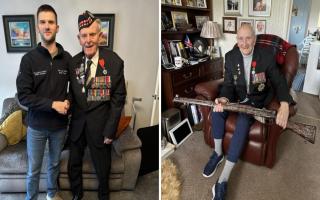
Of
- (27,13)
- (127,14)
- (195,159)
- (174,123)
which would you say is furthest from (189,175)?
(27,13)

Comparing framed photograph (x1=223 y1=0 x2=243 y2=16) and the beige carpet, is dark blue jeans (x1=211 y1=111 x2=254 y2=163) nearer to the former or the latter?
the beige carpet

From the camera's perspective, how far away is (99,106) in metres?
1.24

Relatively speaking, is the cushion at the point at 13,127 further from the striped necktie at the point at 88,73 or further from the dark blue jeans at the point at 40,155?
the striped necktie at the point at 88,73

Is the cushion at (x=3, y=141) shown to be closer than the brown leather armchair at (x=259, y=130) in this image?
No

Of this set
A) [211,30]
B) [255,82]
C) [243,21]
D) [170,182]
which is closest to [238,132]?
[255,82]

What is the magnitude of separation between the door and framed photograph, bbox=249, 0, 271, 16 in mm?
87

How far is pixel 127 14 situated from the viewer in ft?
5.09

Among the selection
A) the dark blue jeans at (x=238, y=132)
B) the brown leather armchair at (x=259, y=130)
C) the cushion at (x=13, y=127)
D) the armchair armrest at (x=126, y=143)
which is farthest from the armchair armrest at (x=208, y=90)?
the cushion at (x=13, y=127)

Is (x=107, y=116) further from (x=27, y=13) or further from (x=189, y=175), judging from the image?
(x=27, y=13)

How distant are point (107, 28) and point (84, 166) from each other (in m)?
0.77

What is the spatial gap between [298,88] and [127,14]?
3.20 feet

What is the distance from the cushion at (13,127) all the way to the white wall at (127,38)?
0.11 meters

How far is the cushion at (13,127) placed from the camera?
1.48 m

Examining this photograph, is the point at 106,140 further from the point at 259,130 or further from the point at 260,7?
the point at 260,7
